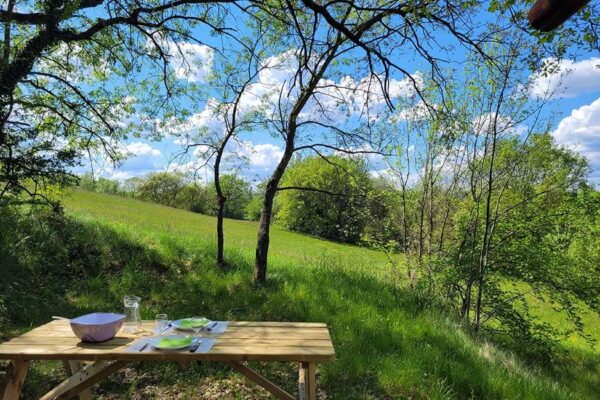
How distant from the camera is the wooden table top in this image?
241 cm

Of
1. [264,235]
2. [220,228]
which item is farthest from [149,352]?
[220,228]

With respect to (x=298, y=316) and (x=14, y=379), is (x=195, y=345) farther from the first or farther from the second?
(x=298, y=316)

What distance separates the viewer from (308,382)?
2.66 m

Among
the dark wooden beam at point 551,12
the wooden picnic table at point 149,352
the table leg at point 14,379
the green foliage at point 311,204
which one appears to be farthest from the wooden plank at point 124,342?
the green foliage at point 311,204

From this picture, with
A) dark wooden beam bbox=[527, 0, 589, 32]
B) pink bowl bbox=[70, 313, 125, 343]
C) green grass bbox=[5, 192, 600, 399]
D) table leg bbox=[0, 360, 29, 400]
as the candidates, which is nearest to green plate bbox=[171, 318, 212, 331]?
pink bowl bbox=[70, 313, 125, 343]

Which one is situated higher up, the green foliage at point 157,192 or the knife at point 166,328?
the green foliage at point 157,192

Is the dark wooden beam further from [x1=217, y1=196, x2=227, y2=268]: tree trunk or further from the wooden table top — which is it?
[x1=217, y1=196, x2=227, y2=268]: tree trunk

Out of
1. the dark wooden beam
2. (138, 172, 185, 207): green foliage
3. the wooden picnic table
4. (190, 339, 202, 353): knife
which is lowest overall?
the wooden picnic table

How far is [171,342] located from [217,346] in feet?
0.89

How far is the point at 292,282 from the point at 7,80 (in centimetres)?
451

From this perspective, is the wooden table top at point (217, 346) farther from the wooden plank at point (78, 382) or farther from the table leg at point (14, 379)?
the wooden plank at point (78, 382)

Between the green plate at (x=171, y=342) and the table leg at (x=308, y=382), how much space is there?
0.72 m

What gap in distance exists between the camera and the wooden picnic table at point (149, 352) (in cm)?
241

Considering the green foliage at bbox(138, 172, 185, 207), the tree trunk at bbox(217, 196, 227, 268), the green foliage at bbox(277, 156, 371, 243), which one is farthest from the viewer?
the green foliage at bbox(138, 172, 185, 207)
